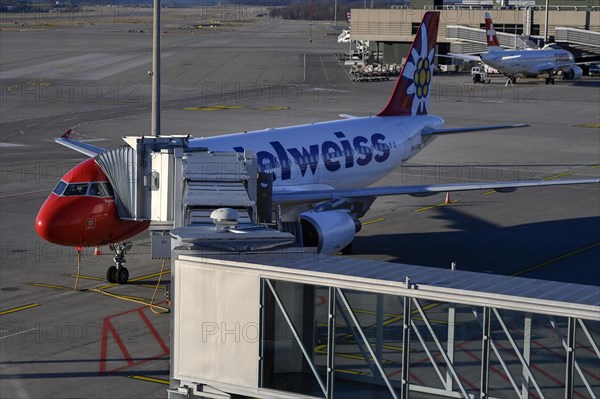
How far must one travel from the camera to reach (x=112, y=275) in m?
35.9

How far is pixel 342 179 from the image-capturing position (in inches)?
1670

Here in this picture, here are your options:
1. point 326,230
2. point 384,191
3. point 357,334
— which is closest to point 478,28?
point 384,191

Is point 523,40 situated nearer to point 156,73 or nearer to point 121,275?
point 156,73

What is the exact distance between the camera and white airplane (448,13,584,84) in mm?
118656

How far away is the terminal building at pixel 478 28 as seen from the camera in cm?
13475

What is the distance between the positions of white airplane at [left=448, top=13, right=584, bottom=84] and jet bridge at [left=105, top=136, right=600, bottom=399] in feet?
348

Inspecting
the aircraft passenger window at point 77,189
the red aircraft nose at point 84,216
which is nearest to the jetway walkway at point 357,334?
the red aircraft nose at point 84,216

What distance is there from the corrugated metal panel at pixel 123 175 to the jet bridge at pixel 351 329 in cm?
1561

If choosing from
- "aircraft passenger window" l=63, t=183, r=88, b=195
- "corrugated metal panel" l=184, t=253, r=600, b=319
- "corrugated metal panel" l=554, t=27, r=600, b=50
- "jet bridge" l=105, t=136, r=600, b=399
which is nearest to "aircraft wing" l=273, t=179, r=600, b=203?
"aircraft passenger window" l=63, t=183, r=88, b=195

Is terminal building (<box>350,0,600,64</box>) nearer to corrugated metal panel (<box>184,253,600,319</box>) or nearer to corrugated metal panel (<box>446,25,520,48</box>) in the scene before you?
corrugated metal panel (<box>446,25,520,48</box>)

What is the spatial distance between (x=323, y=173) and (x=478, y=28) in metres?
106

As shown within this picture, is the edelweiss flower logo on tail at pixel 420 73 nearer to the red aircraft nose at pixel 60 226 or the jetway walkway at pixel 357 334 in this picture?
the red aircraft nose at pixel 60 226

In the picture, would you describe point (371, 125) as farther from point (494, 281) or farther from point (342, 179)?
point (494, 281)

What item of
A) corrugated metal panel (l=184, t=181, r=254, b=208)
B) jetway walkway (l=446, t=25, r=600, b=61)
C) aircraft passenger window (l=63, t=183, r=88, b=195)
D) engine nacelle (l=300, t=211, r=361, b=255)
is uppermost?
jetway walkway (l=446, t=25, r=600, b=61)
